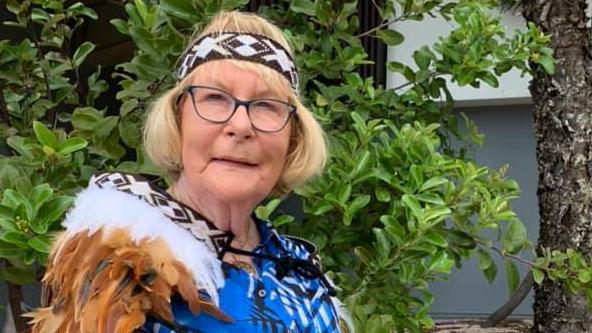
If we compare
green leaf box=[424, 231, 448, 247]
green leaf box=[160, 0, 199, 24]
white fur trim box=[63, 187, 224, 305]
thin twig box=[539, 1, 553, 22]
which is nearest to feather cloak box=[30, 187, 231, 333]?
white fur trim box=[63, 187, 224, 305]

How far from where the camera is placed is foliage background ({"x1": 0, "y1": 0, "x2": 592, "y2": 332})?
7.07 feet

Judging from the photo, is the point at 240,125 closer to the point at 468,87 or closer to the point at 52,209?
the point at 52,209

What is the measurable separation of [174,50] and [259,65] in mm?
933

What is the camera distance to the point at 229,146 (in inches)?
55.3

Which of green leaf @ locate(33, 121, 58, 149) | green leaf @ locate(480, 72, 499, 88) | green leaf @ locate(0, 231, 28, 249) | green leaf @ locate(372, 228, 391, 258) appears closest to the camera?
green leaf @ locate(0, 231, 28, 249)

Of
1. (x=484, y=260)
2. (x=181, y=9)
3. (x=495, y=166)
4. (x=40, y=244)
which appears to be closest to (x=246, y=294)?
(x=40, y=244)

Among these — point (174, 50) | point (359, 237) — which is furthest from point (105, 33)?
point (359, 237)

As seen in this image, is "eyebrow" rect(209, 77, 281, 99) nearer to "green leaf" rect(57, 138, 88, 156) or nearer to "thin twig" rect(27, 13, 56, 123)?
"green leaf" rect(57, 138, 88, 156)

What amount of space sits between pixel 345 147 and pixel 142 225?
52.2 inches

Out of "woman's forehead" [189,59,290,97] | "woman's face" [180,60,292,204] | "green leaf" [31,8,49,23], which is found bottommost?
"woman's face" [180,60,292,204]

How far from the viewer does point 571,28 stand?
11.7 feet

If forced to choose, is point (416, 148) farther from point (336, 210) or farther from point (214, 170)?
point (214, 170)

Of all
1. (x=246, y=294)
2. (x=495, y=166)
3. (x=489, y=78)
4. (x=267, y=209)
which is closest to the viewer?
(x=246, y=294)

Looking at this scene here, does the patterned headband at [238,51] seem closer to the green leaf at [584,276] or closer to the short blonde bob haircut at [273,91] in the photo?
the short blonde bob haircut at [273,91]
